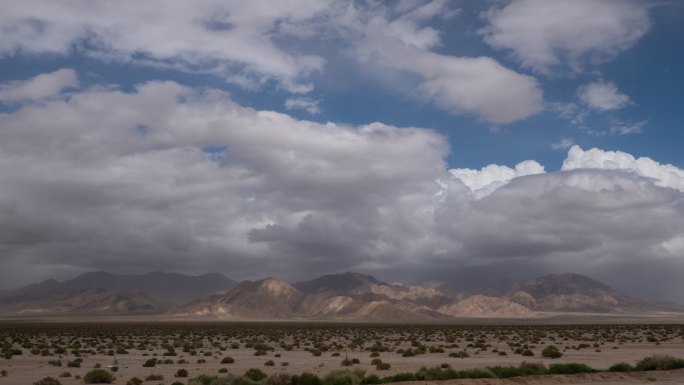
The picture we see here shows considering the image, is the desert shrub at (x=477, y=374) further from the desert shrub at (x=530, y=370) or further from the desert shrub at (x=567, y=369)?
the desert shrub at (x=567, y=369)

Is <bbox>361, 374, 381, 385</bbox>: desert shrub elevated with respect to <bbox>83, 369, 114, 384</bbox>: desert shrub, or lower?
elevated

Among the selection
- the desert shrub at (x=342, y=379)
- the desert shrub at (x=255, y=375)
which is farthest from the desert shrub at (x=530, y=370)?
the desert shrub at (x=255, y=375)

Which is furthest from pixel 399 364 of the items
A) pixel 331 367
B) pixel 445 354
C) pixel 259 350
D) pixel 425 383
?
pixel 259 350

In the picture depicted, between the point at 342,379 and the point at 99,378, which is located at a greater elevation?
the point at 342,379

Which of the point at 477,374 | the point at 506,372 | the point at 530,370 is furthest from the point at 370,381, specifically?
the point at 530,370

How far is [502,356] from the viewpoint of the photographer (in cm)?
4828

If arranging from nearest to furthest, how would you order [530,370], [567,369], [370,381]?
[370,381]
[530,370]
[567,369]

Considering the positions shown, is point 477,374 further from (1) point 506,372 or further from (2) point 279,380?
(2) point 279,380

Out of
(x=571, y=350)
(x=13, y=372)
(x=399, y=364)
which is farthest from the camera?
(x=571, y=350)

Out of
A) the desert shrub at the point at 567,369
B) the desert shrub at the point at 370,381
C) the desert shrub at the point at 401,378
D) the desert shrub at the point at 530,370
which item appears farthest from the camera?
the desert shrub at the point at 567,369

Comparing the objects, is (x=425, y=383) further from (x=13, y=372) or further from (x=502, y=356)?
(x=13, y=372)

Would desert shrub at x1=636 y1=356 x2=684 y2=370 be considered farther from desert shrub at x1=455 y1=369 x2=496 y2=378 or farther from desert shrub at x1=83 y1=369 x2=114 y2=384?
desert shrub at x1=83 y1=369 x2=114 y2=384

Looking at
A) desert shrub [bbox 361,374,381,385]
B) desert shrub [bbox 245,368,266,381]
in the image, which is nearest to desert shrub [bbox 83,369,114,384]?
desert shrub [bbox 245,368,266,381]

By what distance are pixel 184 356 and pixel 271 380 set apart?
25.5 metres
